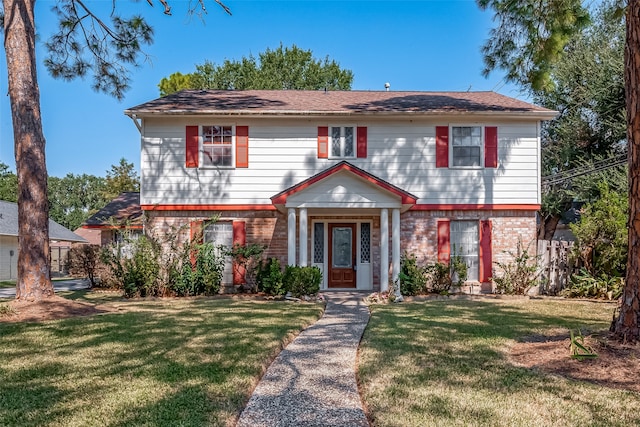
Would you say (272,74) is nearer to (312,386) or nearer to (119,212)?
(119,212)

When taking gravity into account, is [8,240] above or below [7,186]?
below

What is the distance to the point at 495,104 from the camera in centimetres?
1507

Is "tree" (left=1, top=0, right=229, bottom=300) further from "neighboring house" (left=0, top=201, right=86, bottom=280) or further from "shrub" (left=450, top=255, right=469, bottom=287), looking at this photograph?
"neighboring house" (left=0, top=201, right=86, bottom=280)

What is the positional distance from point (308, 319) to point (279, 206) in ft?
16.8

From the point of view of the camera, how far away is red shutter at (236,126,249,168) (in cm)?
1434

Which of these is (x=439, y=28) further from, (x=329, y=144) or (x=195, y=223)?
(x=195, y=223)

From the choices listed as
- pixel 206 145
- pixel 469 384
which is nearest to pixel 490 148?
pixel 206 145

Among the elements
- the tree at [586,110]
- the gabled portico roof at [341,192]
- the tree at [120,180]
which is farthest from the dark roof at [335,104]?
the tree at [120,180]

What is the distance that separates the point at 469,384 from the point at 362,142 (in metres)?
10.4

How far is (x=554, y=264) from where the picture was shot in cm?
1382

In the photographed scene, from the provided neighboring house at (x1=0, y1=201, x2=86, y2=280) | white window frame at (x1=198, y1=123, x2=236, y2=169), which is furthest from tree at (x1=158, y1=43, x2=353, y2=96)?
white window frame at (x1=198, y1=123, x2=236, y2=169)

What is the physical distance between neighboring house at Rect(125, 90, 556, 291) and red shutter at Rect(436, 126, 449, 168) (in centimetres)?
3

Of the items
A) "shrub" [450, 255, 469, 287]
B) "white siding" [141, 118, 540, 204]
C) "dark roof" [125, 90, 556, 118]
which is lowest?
"shrub" [450, 255, 469, 287]

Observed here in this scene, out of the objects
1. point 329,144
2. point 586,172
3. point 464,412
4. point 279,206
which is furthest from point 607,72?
point 464,412
